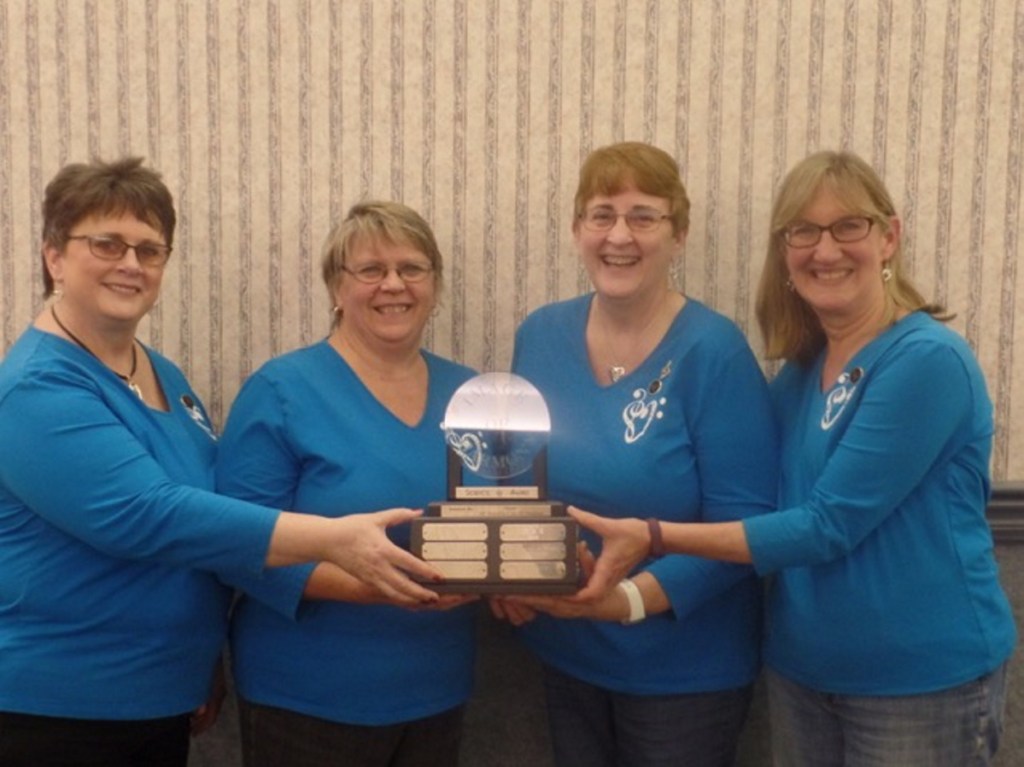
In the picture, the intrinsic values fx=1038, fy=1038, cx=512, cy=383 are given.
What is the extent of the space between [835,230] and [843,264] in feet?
0.19

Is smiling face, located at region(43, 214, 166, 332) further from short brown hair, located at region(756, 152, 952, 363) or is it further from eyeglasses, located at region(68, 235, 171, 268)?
short brown hair, located at region(756, 152, 952, 363)

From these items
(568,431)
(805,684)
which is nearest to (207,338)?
(568,431)

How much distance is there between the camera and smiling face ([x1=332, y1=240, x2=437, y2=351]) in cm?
184

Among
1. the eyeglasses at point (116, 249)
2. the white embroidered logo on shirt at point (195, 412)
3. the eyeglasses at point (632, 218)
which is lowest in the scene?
the white embroidered logo on shirt at point (195, 412)

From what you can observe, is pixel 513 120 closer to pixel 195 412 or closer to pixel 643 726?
pixel 195 412

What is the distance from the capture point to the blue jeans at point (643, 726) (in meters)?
1.81

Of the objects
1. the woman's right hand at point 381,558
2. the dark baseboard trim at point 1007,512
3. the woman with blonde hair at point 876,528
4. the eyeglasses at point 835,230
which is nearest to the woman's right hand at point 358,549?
the woman's right hand at point 381,558

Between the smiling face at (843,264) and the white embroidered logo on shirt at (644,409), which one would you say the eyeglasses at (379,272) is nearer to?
the white embroidered logo on shirt at (644,409)

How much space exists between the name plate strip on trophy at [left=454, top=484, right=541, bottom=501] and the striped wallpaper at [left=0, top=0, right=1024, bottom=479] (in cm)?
64

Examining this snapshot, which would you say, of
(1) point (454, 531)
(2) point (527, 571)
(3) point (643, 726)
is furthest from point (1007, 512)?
(1) point (454, 531)

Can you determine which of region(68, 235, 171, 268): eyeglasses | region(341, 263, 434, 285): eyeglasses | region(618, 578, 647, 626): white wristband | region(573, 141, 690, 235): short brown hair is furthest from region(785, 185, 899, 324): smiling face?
region(68, 235, 171, 268): eyeglasses

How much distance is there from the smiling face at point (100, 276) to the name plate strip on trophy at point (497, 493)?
2.03ft

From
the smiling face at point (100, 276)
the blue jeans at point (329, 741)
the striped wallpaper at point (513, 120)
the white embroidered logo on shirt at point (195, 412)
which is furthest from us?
the striped wallpaper at point (513, 120)

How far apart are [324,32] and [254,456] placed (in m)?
0.93
